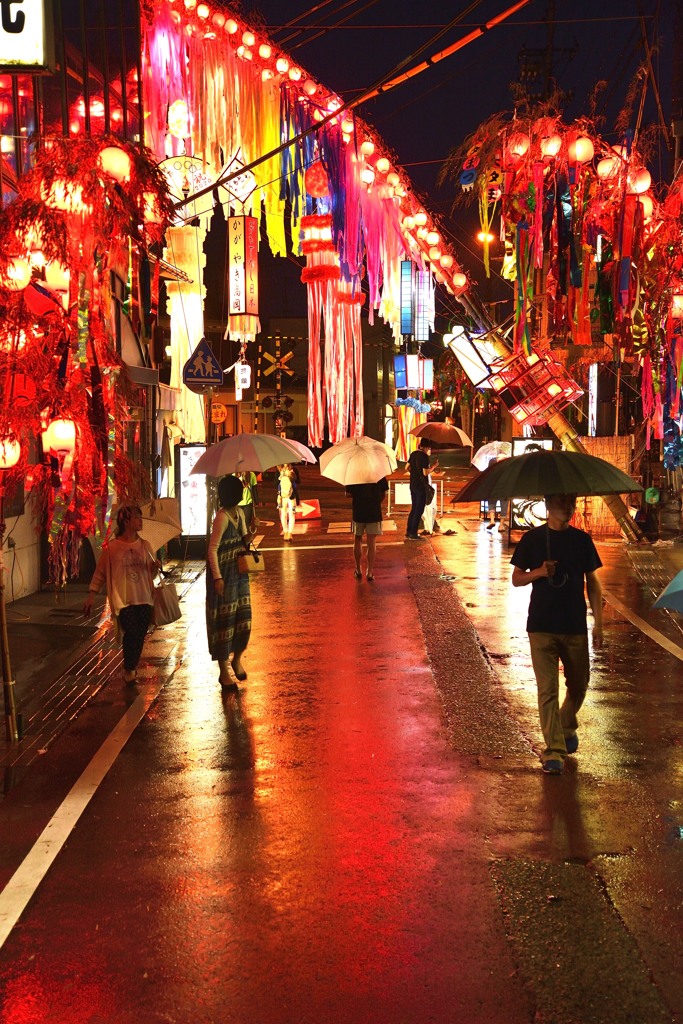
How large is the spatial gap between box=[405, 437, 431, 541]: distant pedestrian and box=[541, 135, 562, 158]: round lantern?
24.2 ft

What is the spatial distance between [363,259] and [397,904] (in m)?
19.6

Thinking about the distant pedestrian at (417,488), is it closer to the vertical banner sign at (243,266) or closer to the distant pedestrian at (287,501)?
the distant pedestrian at (287,501)

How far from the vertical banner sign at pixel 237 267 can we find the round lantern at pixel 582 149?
27.2 ft

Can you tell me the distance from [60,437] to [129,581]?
273cm

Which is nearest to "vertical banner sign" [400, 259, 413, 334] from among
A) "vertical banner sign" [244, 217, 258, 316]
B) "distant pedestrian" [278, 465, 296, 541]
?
"vertical banner sign" [244, 217, 258, 316]

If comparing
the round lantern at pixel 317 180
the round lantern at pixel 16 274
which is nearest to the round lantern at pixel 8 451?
the round lantern at pixel 16 274

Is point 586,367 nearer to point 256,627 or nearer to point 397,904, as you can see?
point 256,627

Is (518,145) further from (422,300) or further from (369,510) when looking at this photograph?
(422,300)

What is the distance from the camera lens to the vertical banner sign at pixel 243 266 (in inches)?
861

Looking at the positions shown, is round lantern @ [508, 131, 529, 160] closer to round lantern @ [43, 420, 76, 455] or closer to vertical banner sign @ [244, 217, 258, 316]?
vertical banner sign @ [244, 217, 258, 316]

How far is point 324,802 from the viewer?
6.40 metres

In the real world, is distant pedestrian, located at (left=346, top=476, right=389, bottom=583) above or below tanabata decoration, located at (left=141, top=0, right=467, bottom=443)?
below

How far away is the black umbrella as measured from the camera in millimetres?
7043

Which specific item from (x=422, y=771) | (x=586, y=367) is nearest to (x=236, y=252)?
(x=586, y=367)
